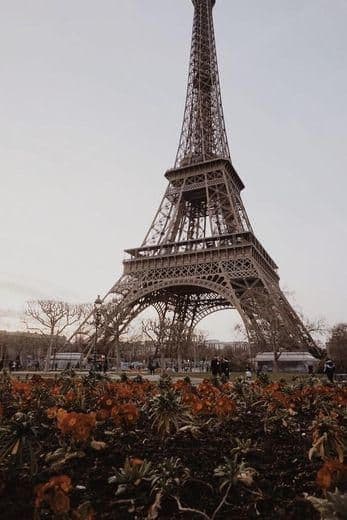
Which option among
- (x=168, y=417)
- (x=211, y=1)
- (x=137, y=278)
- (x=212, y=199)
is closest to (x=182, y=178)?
(x=212, y=199)

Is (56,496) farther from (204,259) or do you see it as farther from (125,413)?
(204,259)

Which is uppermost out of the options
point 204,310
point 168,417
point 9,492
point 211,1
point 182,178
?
point 211,1

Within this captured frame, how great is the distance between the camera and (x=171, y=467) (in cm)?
362

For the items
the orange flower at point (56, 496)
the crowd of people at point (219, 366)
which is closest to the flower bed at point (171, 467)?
the orange flower at point (56, 496)

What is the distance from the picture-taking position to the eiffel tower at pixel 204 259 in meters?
34.4

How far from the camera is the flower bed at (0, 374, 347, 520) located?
3053 mm

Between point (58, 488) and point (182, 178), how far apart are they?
4554cm

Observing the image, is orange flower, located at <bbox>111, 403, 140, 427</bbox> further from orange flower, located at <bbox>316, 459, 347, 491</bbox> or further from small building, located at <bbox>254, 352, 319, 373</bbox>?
small building, located at <bbox>254, 352, 319, 373</bbox>

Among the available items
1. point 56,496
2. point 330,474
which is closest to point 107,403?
point 56,496

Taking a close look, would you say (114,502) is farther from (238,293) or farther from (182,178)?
(182,178)

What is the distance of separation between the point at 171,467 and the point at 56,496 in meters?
1.51

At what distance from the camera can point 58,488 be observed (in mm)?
2455

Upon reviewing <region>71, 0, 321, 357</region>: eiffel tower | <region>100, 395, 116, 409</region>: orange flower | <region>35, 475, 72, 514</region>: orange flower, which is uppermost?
<region>71, 0, 321, 357</region>: eiffel tower

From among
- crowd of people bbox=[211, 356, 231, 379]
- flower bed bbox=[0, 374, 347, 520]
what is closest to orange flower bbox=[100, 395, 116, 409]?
flower bed bbox=[0, 374, 347, 520]
